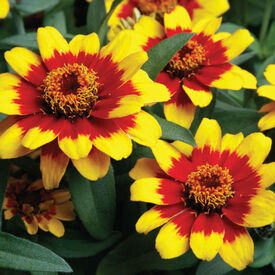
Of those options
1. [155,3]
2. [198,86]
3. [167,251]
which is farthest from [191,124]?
[155,3]

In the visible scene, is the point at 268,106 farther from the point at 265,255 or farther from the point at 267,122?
the point at 265,255

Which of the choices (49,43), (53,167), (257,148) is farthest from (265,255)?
(49,43)

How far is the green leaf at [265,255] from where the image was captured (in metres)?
0.90

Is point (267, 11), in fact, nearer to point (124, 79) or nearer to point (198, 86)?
point (198, 86)

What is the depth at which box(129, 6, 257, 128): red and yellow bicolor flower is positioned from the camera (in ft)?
2.88

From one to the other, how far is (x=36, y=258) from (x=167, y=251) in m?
0.20

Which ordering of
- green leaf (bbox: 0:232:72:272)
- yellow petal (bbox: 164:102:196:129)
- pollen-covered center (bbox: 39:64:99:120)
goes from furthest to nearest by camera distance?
yellow petal (bbox: 164:102:196:129), pollen-covered center (bbox: 39:64:99:120), green leaf (bbox: 0:232:72:272)

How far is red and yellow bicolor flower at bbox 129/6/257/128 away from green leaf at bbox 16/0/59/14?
34 centimetres

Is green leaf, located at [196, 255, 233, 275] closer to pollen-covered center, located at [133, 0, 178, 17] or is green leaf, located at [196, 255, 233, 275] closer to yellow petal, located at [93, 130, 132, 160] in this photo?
yellow petal, located at [93, 130, 132, 160]

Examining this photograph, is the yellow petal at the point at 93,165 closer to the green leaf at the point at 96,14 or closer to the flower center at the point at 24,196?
the flower center at the point at 24,196

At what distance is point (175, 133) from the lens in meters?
0.78

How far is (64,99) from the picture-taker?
76cm

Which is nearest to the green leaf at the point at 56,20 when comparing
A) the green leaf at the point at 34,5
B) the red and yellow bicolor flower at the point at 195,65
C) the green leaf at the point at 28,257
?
the green leaf at the point at 34,5

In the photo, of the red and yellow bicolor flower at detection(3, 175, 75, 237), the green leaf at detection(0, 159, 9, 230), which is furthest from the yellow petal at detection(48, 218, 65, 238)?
the green leaf at detection(0, 159, 9, 230)
